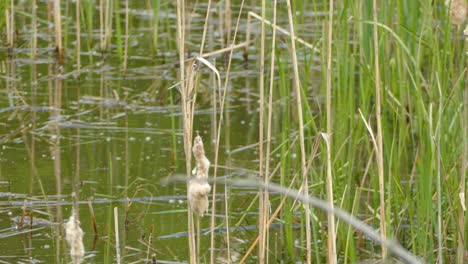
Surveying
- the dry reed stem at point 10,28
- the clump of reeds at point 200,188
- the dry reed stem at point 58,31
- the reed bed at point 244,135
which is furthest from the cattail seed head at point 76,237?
the dry reed stem at point 10,28

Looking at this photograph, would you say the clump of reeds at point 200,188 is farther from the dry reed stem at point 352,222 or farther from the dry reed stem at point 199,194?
the dry reed stem at point 352,222

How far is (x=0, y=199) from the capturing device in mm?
3791

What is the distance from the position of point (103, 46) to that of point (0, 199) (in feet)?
7.51

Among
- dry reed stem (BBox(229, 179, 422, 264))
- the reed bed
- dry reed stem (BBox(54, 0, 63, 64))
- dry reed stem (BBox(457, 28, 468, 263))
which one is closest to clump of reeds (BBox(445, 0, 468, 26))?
the reed bed

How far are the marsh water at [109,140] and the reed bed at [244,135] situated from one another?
12mm

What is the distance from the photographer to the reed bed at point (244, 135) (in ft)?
8.61

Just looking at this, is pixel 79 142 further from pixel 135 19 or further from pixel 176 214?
pixel 135 19

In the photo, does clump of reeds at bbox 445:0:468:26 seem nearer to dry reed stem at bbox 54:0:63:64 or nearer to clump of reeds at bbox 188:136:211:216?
clump of reeds at bbox 188:136:211:216

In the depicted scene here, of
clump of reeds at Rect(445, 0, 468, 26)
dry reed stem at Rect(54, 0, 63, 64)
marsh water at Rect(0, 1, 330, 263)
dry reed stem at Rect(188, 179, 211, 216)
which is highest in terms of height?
clump of reeds at Rect(445, 0, 468, 26)

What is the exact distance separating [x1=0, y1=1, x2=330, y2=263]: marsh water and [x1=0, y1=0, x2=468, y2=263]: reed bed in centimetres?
1

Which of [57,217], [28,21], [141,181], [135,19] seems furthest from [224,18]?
[57,217]

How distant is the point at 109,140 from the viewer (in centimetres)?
457

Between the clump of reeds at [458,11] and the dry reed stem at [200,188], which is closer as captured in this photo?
the dry reed stem at [200,188]

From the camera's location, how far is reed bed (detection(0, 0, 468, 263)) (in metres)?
2.62
